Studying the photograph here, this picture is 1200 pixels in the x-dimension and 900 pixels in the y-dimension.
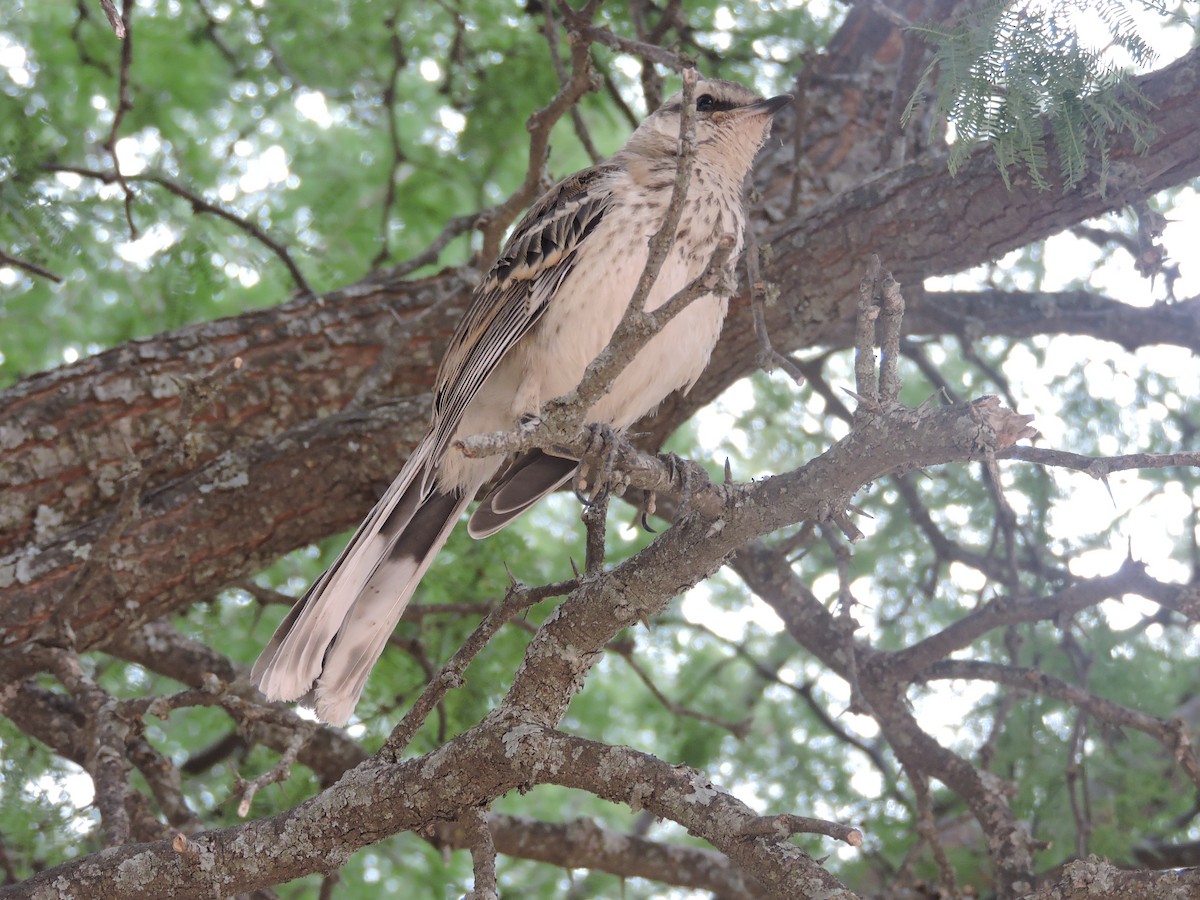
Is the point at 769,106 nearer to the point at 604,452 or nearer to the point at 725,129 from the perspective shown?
the point at 725,129

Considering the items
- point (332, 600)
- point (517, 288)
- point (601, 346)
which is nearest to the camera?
point (332, 600)

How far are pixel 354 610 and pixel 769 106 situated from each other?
2180 millimetres

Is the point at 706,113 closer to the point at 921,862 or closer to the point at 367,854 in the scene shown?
the point at 921,862

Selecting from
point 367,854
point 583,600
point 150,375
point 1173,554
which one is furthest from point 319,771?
point 1173,554

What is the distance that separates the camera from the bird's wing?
3510 millimetres

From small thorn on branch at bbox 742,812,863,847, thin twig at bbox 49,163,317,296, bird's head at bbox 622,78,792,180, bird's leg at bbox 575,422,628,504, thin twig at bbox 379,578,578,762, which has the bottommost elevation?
small thorn on branch at bbox 742,812,863,847

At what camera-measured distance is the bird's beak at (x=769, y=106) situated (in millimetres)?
3928

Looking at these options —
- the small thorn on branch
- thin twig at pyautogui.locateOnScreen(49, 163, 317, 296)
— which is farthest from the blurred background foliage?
the small thorn on branch

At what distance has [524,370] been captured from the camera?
369cm

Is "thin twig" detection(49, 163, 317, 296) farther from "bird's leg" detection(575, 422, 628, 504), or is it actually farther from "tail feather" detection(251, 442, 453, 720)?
"bird's leg" detection(575, 422, 628, 504)

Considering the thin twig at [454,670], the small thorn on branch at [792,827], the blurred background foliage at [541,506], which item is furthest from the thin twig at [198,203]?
the small thorn on branch at [792,827]

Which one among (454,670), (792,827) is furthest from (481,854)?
(792,827)

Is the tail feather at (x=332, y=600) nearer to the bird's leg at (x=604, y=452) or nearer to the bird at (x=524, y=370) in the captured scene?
the bird at (x=524, y=370)

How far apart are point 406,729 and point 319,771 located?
5.02ft
